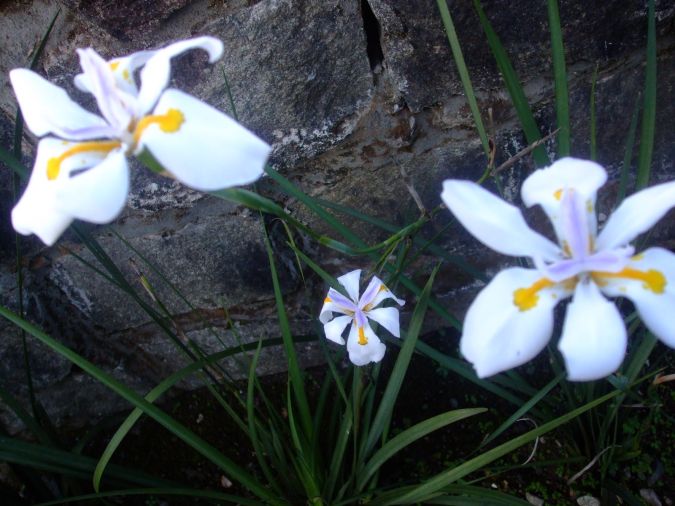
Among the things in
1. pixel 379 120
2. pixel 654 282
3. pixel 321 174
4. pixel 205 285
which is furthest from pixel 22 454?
pixel 654 282

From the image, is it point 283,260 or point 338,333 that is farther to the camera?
point 283,260

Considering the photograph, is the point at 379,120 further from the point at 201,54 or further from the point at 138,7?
the point at 138,7

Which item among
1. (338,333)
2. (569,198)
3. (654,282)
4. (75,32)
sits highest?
(75,32)

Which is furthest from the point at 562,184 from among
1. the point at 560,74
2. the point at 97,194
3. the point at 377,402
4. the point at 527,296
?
the point at 377,402

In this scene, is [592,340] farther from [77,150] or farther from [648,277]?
[77,150]

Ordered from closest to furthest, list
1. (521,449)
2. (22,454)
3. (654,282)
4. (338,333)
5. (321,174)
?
(654,282), (22,454), (338,333), (321,174), (521,449)

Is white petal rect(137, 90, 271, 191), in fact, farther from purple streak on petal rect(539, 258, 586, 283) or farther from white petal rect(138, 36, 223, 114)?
purple streak on petal rect(539, 258, 586, 283)

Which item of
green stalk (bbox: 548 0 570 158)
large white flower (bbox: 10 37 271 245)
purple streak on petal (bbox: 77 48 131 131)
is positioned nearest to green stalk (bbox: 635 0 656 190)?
green stalk (bbox: 548 0 570 158)
